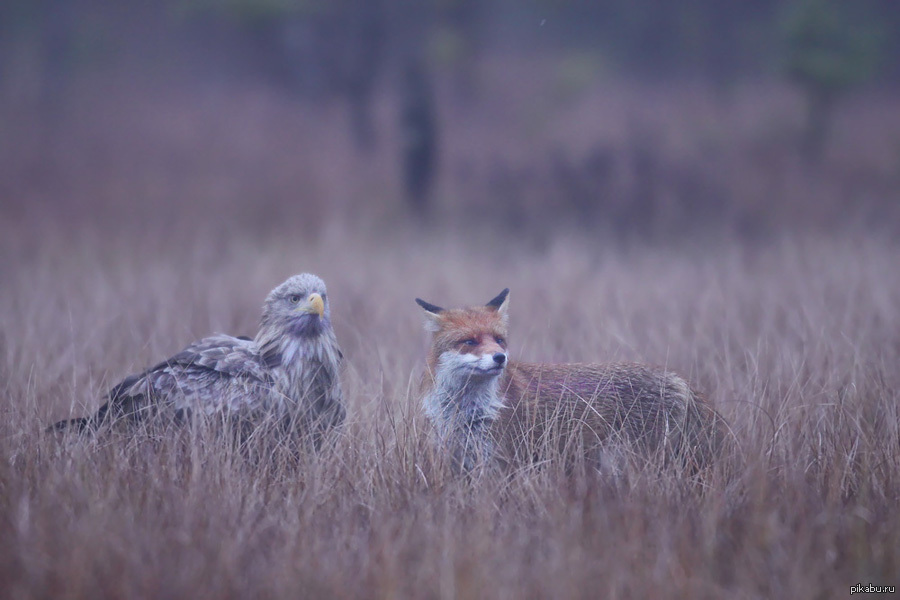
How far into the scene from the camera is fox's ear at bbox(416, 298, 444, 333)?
458 centimetres

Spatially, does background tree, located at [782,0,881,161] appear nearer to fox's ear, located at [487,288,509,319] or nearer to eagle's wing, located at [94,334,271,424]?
fox's ear, located at [487,288,509,319]

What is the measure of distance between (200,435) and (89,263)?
756 cm

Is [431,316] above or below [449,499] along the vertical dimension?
above

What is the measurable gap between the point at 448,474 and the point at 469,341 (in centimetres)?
73

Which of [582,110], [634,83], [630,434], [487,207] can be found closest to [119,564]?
[630,434]

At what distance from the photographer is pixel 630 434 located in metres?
4.35

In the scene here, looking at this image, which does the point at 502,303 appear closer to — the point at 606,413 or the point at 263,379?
the point at 606,413

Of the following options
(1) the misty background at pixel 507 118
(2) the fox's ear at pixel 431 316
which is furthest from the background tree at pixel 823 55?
(2) the fox's ear at pixel 431 316

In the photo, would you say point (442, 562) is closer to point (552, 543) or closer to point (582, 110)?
point (552, 543)

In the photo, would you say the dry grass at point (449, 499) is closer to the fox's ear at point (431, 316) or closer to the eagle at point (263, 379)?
the eagle at point (263, 379)

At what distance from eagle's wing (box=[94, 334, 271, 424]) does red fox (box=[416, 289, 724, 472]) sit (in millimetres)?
1061

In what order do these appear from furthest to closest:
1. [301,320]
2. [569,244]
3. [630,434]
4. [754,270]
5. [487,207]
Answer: [487,207] < [569,244] < [754,270] < [301,320] < [630,434]

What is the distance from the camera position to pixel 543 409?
443cm

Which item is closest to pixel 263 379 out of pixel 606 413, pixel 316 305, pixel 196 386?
pixel 196 386
